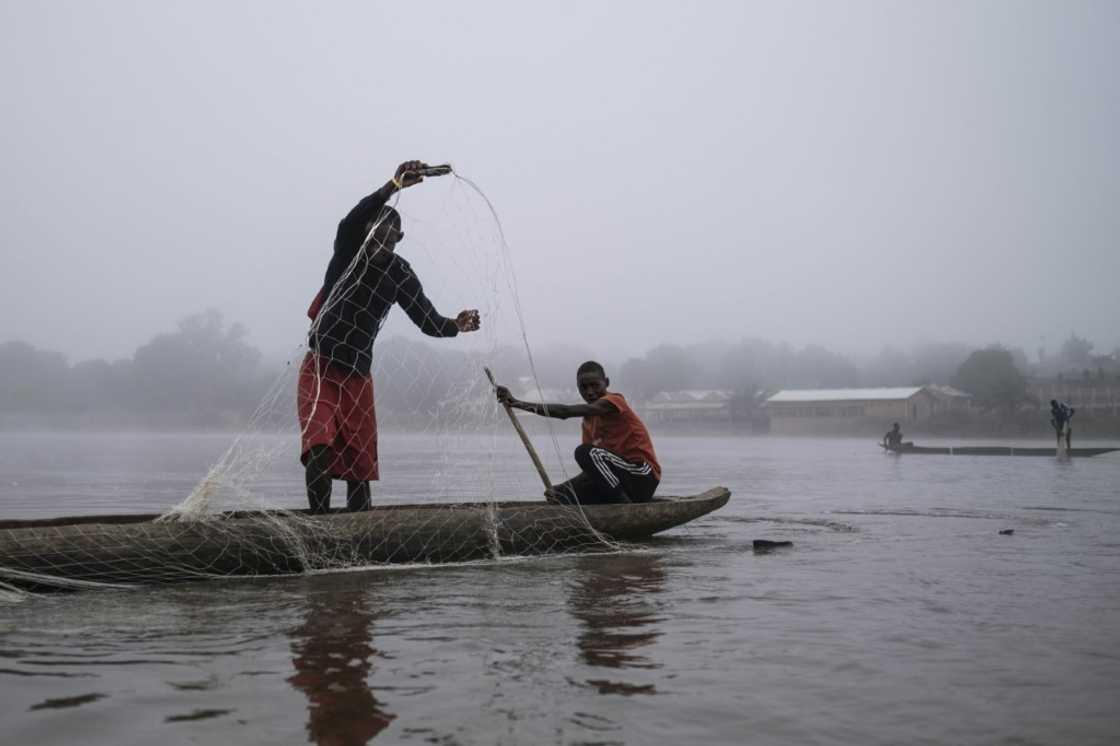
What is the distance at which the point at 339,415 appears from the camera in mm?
5332

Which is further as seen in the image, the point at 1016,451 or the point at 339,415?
the point at 1016,451

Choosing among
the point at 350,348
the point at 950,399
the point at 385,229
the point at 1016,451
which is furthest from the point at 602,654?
the point at 950,399

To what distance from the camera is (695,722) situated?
7.86 ft

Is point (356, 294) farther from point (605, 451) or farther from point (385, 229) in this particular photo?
point (605, 451)

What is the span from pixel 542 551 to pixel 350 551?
1.22 m

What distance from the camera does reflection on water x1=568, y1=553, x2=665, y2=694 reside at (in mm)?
2941

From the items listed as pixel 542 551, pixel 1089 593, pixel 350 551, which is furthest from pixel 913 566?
pixel 350 551

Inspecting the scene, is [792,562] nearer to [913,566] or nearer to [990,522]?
[913,566]

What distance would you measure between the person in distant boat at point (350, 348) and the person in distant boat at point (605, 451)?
100 cm

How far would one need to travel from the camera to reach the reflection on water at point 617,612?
2.94 meters

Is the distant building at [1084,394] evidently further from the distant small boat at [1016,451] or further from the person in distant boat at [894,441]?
the distant small boat at [1016,451]

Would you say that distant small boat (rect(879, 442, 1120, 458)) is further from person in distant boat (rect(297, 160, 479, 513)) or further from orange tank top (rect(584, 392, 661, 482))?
person in distant boat (rect(297, 160, 479, 513))

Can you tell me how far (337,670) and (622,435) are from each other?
3757 millimetres

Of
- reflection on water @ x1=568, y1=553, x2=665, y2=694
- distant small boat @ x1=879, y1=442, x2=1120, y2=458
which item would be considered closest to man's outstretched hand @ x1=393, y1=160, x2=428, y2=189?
reflection on water @ x1=568, y1=553, x2=665, y2=694
